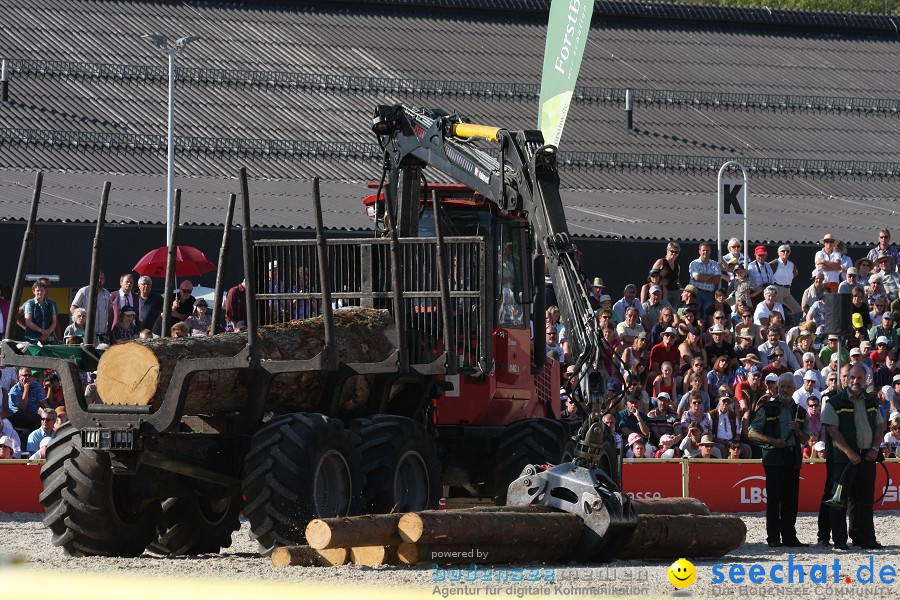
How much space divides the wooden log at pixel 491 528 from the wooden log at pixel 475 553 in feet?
0.18

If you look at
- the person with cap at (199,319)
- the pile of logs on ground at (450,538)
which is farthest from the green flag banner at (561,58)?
the pile of logs on ground at (450,538)

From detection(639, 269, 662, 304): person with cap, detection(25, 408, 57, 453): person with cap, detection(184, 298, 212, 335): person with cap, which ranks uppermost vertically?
detection(639, 269, 662, 304): person with cap

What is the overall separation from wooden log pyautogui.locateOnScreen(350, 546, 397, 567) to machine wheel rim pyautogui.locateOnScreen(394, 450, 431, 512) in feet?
5.41

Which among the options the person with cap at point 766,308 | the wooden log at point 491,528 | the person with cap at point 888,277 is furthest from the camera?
the person with cap at point 888,277

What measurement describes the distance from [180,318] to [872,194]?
22.3 meters

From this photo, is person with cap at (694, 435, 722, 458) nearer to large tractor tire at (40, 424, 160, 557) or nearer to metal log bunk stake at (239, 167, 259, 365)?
metal log bunk stake at (239, 167, 259, 365)

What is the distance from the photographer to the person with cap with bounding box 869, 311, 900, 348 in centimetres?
2491

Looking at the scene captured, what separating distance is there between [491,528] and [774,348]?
480 inches

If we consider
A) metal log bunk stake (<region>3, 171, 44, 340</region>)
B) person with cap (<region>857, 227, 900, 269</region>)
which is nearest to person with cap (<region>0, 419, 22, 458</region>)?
metal log bunk stake (<region>3, 171, 44, 340</region>)

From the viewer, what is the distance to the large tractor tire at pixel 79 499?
42.1ft

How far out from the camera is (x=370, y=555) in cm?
1184

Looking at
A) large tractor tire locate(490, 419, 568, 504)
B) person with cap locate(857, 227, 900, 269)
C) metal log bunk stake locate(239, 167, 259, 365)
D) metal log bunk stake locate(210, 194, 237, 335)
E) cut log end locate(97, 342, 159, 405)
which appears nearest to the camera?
metal log bunk stake locate(239, 167, 259, 365)

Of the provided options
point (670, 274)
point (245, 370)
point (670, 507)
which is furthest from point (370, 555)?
point (670, 274)

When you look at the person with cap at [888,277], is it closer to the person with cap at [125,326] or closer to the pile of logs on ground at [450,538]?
the person with cap at [125,326]
